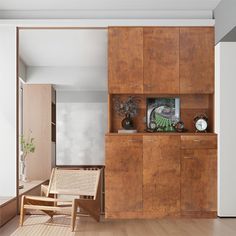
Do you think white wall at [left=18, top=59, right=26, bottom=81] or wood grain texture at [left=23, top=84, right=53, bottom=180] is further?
wood grain texture at [left=23, top=84, right=53, bottom=180]

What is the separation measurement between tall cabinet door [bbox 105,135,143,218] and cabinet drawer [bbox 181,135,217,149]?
21.5 inches

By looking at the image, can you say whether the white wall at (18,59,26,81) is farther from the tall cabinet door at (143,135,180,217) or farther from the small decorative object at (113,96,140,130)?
the tall cabinet door at (143,135,180,217)

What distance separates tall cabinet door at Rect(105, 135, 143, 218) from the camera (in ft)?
25.4

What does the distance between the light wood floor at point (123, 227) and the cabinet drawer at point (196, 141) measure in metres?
0.91

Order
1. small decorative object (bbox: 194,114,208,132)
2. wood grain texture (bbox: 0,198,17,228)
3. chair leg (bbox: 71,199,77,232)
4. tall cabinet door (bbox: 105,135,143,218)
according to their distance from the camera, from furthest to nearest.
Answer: small decorative object (bbox: 194,114,208,132), tall cabinet door (bbox: 105,135,143,218), wood grain texture (bbox: 0,198,17,228), chair leg (bbox: 71,199,77,232)

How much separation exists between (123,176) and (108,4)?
212 cm

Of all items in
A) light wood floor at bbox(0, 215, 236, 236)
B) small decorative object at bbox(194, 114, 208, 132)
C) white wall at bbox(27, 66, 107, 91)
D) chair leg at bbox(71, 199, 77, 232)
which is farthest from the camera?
white wall at bbox(27, 66, 107, 91)

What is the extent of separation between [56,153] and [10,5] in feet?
7.25

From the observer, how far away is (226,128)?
7.79 meters

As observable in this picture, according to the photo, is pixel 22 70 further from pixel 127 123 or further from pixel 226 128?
pixel 226 128

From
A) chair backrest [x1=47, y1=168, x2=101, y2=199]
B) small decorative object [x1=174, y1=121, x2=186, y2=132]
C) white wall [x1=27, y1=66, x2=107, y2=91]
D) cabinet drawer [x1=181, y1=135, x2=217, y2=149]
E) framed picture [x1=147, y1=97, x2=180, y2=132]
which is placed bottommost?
chair backrest [x1=47, y1=168, x2=101, y2=199]

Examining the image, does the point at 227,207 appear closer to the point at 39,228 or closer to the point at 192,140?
the point at 192,140

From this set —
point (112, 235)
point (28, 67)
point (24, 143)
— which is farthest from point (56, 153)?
point (112, 235)

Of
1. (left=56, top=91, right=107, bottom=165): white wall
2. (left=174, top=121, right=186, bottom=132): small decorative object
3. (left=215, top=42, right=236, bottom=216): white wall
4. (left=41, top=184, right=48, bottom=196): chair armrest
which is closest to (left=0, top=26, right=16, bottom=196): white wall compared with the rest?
(left=41, top=184, right=48, bottom=196): chair armrest
